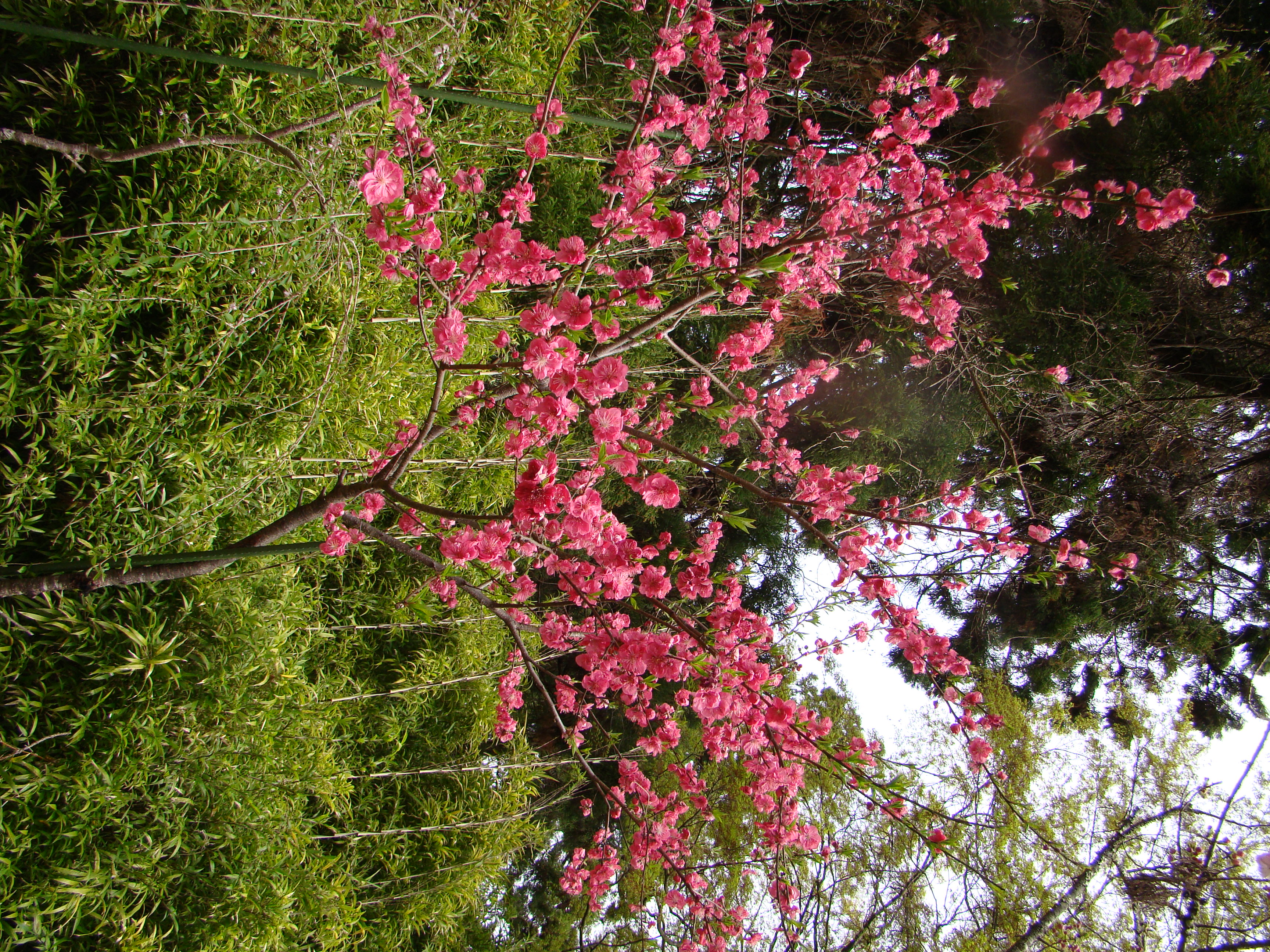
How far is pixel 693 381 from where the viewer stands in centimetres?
279

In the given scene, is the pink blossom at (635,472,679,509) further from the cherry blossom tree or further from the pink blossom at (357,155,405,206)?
the pink blossom at (357,155,405,206)

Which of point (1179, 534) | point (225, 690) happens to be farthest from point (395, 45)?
point (1179, 534)

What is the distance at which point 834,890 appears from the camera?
17.9 feet

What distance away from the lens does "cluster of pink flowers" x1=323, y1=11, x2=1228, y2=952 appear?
68.3 inches

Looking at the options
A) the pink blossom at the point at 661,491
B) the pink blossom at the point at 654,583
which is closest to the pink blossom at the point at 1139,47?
the pink blossom at the point at 661,491

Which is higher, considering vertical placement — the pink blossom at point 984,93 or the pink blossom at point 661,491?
the pink blossom at point 984,93

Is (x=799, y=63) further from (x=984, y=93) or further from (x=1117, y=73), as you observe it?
(x=1117, y=73)

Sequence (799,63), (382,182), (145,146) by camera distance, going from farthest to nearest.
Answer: (799,63), (145,146), (382,182)

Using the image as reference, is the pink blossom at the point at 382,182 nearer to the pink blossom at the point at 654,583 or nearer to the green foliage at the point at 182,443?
the green foliage at the point at 182,443

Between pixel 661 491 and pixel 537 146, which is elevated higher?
pixel 537 146

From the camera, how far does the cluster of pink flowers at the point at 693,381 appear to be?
5.69 feet

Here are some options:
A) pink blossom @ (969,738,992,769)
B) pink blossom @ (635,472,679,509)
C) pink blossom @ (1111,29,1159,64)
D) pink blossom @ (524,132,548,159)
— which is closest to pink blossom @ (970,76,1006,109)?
pink blossom @ (1111,29,1159,64)

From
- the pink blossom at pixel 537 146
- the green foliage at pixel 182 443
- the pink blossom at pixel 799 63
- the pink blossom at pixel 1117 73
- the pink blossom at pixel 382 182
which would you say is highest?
the pink blossom at pixel 1117 73

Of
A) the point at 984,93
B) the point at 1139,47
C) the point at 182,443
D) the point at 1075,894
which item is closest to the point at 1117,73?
the point at 1139,47
